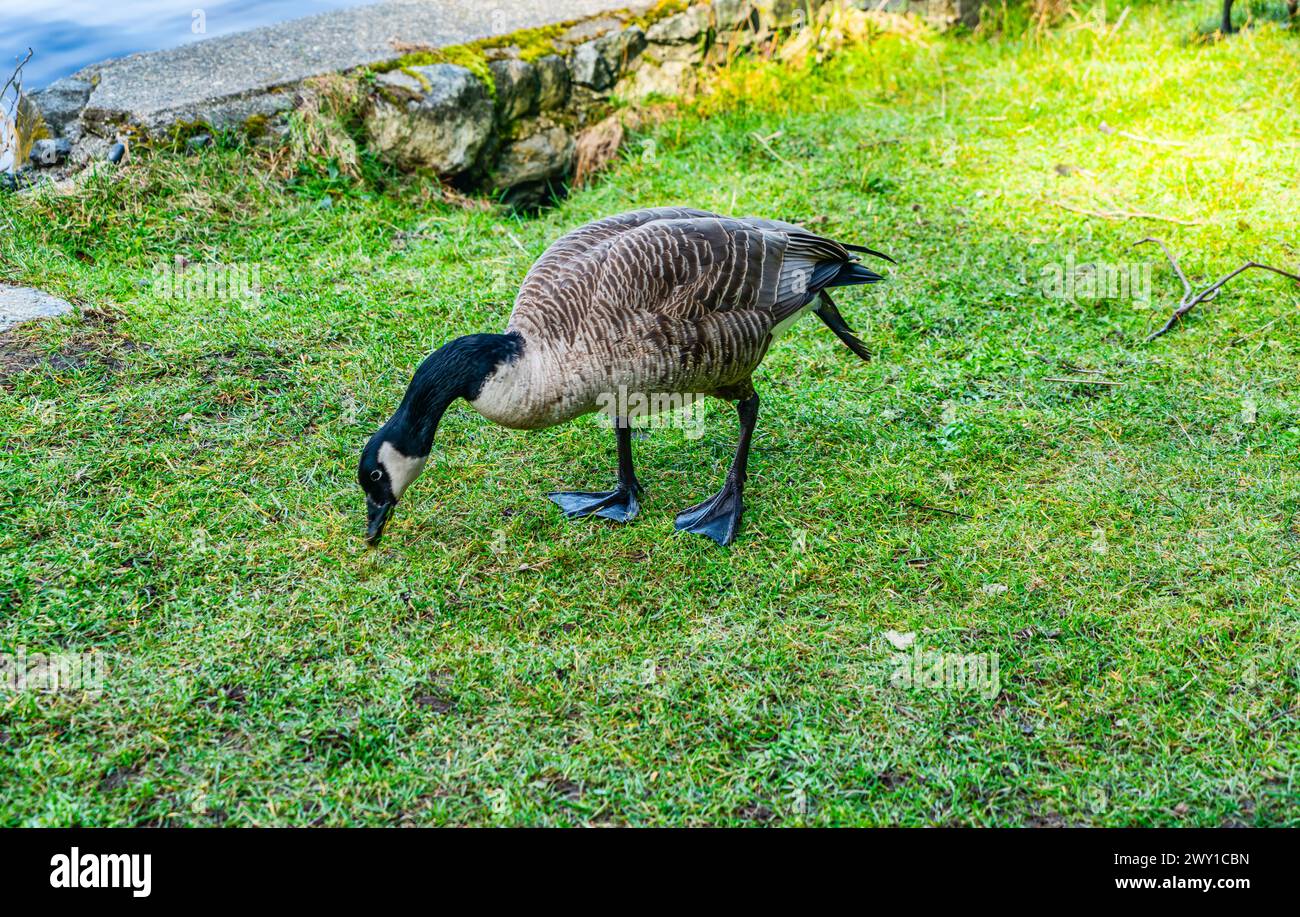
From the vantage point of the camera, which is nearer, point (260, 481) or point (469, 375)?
point (469, 375)

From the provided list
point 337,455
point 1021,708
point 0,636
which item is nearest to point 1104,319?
point 1021,708

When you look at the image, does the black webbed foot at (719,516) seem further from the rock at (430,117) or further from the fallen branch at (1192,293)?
the rock at (430,117)

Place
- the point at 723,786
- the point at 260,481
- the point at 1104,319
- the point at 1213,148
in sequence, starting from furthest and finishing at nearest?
1. the point at 1213,148
2. the point at 1104,319
3. the point at 260,481
4. the point at 723,786

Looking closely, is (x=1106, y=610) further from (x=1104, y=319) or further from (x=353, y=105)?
(x=353, y=105)

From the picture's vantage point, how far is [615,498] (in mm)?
4789

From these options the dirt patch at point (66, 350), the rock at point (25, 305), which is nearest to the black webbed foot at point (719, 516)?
the dirt patch at point (66, 350)

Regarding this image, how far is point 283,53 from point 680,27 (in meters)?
3.29

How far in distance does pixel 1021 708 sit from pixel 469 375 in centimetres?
237

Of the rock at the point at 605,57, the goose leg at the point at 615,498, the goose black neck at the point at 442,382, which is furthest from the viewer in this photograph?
the rock at the point at 605,57

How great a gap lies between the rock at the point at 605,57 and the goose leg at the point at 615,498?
4.60 m

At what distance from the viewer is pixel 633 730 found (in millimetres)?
3559

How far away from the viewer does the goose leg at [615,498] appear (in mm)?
4705

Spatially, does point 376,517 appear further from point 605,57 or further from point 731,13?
point 731,13

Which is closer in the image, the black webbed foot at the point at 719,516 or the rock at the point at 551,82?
the black webbed foot at the point at 719,516
